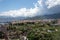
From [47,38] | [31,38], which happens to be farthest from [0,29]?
[31,38]

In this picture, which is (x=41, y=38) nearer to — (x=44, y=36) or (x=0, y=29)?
(x=44, y=36)

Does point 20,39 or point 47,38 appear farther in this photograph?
point 47,38

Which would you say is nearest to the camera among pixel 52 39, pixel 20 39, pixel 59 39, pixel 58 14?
pixel 20 39

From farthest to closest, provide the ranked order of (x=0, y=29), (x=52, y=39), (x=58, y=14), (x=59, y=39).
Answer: (x=58, y=14) → (x=52, y=39) → (x=59, y=39) → (x=0, y=29)

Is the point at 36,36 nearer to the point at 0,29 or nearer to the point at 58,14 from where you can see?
the point at 0,29

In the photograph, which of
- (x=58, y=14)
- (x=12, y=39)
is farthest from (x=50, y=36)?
(x=58, y=14)

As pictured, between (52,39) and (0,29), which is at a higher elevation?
(0,29)

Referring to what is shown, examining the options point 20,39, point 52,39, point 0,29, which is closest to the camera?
point 0,29

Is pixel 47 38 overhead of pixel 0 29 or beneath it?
beneath

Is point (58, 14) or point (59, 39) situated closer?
point (59, 39)
